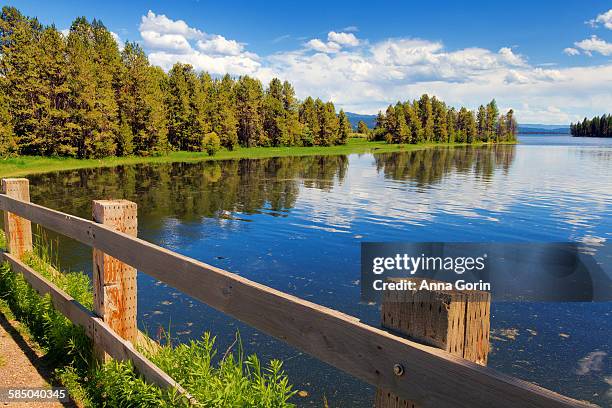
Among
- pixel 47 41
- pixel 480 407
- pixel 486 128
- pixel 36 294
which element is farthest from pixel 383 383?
pixel 486 128

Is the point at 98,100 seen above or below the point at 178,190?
above

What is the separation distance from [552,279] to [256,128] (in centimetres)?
7866

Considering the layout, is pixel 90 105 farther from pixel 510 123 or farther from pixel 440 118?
pixel 510 123

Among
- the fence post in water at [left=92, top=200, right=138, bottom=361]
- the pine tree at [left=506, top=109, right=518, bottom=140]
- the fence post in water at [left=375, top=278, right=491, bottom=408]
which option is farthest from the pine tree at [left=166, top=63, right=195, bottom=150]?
the pine tree at [left=506, top=109, right=518, bottom=140]

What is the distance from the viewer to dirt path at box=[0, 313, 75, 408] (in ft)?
15.9

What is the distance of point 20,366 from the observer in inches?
209

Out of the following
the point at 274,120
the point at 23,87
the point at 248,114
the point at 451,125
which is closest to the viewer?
the point at 23,87

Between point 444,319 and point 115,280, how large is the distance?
3645 millimetres

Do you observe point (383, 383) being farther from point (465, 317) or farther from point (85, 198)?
point (85, 198)

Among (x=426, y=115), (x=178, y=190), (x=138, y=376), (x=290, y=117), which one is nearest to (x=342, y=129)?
(x=290, y=117)

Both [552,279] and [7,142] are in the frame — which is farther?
[7,142]

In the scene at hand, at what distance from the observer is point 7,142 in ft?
148

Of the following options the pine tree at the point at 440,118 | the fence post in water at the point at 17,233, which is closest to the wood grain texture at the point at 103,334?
the fence post in water at the point at 17,233

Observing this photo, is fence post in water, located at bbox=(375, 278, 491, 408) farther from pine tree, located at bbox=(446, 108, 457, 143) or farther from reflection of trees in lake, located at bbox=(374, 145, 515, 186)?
pine tree, located at bbox=(446, 108, 457, 143)
